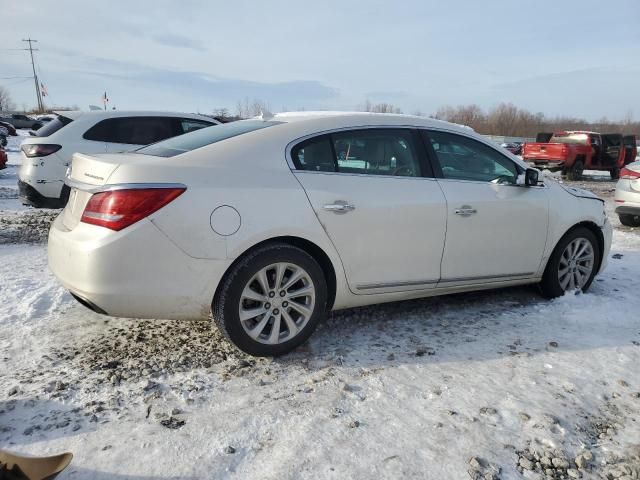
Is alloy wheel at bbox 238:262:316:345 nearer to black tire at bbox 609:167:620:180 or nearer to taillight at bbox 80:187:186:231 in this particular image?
taillight at bbox 80:187:186:231

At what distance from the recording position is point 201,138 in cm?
366

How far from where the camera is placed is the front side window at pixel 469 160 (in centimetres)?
400

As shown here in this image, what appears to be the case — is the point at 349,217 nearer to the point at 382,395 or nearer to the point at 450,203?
the point at 450,203

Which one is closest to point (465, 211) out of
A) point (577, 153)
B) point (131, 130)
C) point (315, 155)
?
point (315, 155)

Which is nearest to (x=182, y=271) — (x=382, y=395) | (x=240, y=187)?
(x=240, y=187)

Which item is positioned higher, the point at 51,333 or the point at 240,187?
the point at 240,187

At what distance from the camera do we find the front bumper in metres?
2.90

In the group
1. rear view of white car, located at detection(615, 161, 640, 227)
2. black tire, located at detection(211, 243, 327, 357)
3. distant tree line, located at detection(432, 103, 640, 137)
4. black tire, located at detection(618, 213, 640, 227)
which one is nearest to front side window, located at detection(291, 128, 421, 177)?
black tire, located at detection(211, 243, 327, 357)

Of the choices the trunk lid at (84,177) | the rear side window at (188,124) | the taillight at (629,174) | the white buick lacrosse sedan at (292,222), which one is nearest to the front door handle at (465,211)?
the white buick lacrosse sedan at (292,222)

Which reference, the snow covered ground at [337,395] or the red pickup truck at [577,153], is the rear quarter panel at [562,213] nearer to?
the snow covered ground at [337,395]

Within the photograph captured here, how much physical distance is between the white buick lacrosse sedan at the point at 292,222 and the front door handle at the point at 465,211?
3 cm

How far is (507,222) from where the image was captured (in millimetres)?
4152

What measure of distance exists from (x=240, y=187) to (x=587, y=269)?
347 centimetres

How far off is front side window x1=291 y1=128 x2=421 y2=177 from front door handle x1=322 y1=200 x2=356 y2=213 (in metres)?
0.25
